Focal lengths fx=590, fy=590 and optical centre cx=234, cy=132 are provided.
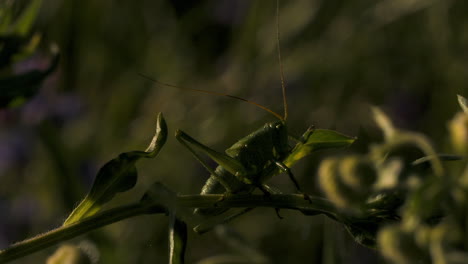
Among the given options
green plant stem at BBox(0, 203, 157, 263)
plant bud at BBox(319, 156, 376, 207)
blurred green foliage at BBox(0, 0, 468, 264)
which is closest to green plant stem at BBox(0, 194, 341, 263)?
green plant stem at BBox(0, 203, 157, 263)

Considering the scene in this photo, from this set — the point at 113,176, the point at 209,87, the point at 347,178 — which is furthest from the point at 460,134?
the point at 209,87

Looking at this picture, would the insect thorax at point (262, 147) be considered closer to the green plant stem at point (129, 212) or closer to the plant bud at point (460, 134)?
the green plant stem at point (129, 212)

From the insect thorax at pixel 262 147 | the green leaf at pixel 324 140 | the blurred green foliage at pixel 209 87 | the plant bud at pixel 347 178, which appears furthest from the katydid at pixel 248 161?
the blurred green foliage at pixel 209 87

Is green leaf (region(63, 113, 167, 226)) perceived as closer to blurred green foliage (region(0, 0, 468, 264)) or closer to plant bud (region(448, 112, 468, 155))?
plant bud (region(448, 112, 468, 155))

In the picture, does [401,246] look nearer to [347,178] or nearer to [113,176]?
[347,178]

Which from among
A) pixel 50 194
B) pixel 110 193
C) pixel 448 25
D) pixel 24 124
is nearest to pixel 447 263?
pixel 110 193

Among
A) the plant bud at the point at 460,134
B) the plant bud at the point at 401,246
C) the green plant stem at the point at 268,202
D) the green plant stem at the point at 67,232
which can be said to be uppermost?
the plant bud at the point at 460,134
